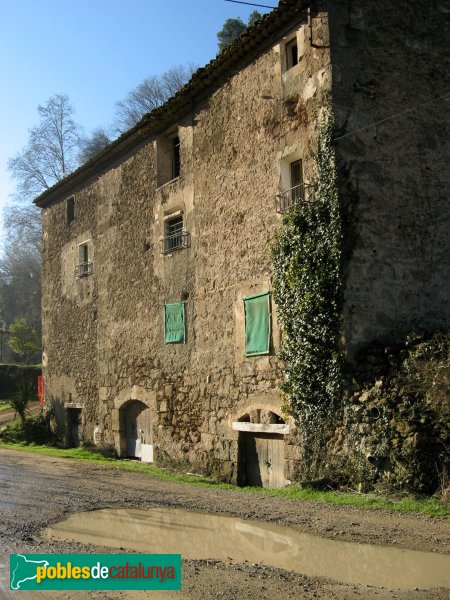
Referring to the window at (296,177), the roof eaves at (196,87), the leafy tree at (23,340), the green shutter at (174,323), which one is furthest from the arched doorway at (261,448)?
the leafy tree at (23,340)

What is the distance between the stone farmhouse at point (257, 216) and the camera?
10.8 m

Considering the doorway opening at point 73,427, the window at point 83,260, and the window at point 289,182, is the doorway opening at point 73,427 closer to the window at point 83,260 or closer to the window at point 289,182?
the window at point 83,260

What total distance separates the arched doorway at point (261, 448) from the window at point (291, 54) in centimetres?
630

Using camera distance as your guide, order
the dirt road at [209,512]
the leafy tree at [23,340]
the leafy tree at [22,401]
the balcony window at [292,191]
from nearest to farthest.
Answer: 1. the dirt road at [209,512]
2. the balcony window at [292,191]
3. the leafy tree at [22,401]
4. the leafy tree at [23,340]

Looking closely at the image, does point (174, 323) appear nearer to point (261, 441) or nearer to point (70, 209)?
point (261, 441)

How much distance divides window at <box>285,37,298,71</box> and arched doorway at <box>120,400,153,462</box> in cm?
845

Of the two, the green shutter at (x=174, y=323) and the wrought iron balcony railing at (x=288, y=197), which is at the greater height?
the wrought iron balcony railing at (x=288, y=197)

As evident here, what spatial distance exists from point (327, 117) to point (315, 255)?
2296 millimetres

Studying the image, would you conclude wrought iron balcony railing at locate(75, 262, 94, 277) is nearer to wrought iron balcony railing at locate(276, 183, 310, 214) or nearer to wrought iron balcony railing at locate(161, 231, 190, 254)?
wrought iron balcony railing at locate(161, 231, 190, 254)

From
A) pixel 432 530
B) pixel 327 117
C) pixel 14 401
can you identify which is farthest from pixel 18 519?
pixel 14 401

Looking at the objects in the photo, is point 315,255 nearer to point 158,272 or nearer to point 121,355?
point 158,272

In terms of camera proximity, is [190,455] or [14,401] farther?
[14,401]

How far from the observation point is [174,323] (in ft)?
47.3

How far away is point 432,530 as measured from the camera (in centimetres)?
699
